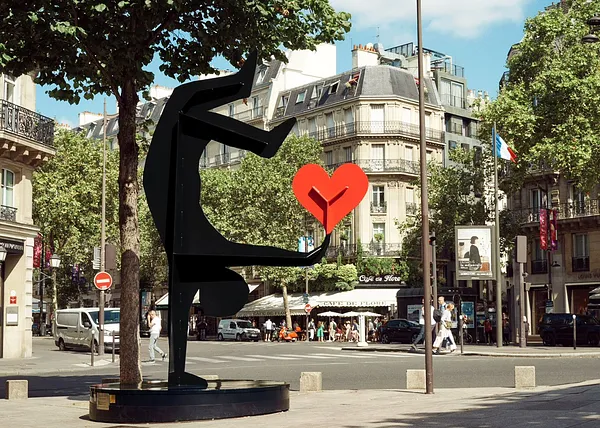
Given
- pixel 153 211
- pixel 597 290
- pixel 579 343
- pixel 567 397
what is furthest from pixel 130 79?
pixel 597 290

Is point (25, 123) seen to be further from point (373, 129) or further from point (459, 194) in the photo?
point (373, 129)

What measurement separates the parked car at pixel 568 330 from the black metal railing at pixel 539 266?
13381 mm

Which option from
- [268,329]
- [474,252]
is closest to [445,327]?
[474,252]

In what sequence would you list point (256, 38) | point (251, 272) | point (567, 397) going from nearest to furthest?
point (567, 397)
point (256, 38)
point (251, 272)

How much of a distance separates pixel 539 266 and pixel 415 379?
40430 mm

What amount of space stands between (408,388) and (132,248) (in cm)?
529

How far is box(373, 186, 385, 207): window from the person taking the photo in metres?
66.4

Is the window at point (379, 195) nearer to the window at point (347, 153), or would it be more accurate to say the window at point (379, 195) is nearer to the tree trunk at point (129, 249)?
the window at point (347, 153)

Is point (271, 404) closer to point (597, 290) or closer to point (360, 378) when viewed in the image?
point (360, 378)

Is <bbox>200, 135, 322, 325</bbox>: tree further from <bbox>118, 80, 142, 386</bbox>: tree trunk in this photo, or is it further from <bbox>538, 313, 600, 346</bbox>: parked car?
<bbox>118, 80, 142, 386</bbox>: tree trunk

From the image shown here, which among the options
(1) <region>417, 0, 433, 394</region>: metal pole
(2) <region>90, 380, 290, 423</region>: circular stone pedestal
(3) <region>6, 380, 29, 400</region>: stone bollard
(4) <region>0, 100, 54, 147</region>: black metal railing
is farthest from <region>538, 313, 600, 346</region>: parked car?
(2) <region>90, 380, 290, 423</region>: circular stone pedestal

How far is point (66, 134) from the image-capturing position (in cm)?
5828

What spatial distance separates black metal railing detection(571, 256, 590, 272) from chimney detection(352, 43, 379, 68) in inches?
1055

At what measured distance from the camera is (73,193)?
179 feet
